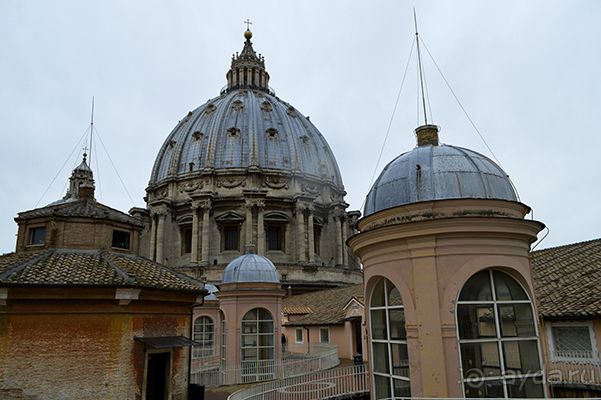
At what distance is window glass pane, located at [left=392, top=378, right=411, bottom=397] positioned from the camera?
8.45 metres

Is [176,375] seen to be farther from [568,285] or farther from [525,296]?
[568,285]

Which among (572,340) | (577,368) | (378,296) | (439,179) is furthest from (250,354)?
(439,179)

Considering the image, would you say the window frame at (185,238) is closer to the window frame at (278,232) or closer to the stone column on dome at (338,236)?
the window frame at (278,232)

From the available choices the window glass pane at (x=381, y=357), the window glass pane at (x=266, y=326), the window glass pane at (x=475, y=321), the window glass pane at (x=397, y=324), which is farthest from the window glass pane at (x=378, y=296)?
the window glass pane at (x=266, y=326)

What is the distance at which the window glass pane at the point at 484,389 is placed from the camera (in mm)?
7766

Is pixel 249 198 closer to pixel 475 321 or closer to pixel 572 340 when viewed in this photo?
pixel 572 340

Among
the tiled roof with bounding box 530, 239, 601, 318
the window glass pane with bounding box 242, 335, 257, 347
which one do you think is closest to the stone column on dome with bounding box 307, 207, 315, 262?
the window glass pane with bounding box 242, 335, 257, 347

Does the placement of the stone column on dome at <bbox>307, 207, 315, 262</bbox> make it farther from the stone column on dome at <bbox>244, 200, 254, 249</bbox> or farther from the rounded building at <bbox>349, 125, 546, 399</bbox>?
the rounded building at <bbox>349, 125, 546, 399</bbox>

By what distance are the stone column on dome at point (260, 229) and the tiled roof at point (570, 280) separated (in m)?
29.7

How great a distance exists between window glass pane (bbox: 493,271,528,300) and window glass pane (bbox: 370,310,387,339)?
6.89 ft

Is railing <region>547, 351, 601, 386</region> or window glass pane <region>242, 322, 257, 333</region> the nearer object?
railing <region>547, 351, 601, 386</region>

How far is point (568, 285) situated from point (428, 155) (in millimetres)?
9797

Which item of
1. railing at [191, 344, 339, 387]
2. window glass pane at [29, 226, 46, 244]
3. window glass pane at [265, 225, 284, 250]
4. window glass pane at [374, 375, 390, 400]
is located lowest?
railing at [191, 344, 339, 387]

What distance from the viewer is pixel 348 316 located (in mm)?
26547
